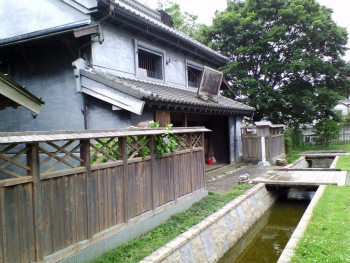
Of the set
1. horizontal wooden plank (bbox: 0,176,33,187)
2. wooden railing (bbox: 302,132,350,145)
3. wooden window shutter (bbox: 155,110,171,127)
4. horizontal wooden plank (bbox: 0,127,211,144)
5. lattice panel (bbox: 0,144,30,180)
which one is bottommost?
wooden railing (bbox: 302,132,350,145)

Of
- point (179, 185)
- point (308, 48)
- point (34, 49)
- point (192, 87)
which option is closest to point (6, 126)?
point (34, 49)

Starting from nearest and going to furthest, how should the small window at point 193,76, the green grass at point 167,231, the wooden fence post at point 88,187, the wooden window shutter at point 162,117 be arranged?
the wooden fence post at point 88,187, the green grass at point 167,231, the wooden window shutter at point 162,117, the small window at point 193,76

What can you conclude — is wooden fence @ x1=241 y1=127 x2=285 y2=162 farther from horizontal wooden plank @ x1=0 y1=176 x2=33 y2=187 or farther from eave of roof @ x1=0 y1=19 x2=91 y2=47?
horizontal wooden plank @ x1=0 y1=176 x2=33 y2=187

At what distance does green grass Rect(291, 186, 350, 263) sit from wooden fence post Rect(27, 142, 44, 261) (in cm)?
390

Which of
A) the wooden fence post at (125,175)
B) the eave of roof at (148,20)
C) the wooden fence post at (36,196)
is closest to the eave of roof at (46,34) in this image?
the eave of roof at (148,20)

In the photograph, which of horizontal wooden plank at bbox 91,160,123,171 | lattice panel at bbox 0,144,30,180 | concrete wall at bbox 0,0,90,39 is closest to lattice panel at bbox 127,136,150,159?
horizontal wooden plank at bbox 91,160,123,171

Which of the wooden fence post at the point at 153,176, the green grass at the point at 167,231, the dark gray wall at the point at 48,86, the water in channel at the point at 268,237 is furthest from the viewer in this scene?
the dark gray wall at the point at 48,86

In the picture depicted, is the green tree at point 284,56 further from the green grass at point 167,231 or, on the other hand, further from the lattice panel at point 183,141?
the green grass at point 167,231

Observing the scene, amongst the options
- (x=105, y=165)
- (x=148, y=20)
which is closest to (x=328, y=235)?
(x=105, y=165)

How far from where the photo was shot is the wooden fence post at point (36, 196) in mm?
3656

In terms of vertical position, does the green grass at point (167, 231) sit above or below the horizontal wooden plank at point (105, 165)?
below

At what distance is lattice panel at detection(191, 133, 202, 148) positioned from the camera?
795 cm

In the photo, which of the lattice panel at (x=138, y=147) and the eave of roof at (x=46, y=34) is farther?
the eave of roof at (x=46, y=34)

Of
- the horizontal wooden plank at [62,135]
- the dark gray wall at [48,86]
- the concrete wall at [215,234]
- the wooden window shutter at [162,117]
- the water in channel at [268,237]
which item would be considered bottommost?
the water in channel at [268,237]
